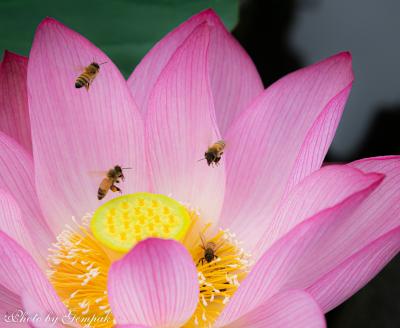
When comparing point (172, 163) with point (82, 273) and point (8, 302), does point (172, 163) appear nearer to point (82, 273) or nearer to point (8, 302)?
point (82, 273)

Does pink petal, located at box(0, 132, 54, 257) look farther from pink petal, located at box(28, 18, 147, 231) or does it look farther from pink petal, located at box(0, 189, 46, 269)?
pink petal, located at box(0, 189, 46, 269)

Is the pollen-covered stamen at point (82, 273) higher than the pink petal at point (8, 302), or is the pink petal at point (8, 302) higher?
the pink petal at point (8, 302)

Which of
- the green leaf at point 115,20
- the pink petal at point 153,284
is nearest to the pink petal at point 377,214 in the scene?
the pink petal at point 153,284

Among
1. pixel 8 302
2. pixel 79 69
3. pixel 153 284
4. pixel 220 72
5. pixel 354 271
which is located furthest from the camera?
pixel 220 72

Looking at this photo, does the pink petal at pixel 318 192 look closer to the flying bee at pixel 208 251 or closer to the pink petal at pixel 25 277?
the flying bee at pixel 208 251

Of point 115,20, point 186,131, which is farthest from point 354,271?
point 115,20

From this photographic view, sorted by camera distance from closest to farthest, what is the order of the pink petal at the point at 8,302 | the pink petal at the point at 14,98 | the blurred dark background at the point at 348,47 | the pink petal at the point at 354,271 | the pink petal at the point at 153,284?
the pink petal at the point at 153,284
the pink petal at the point at 354,271
the pink petal at the point at 8,302
the pink petal at the point at 14,98
the blurred dark background at the point at 348,47
